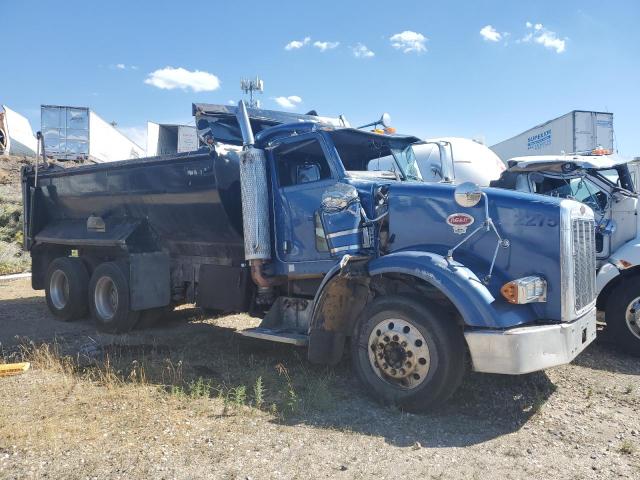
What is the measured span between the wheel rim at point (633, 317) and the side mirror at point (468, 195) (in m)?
3.21

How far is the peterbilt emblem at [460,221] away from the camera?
188 inches

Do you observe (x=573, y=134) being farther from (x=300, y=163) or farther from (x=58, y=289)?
(x=58, y=289)

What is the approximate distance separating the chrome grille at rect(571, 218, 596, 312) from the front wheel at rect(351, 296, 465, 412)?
1.11m

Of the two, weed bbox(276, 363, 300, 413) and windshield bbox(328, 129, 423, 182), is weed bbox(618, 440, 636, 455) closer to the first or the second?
weed bbox(276, 363, 300, 413)

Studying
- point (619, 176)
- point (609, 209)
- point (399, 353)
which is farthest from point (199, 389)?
point (619, 176)

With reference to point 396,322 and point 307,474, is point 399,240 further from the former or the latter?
point 307,474

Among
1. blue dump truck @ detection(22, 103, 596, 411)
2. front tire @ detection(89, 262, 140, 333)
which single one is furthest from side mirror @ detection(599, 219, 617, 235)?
front tire @ detection(89, 262, 140, 333)

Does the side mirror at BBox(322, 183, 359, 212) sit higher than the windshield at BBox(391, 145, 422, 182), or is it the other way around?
the windshield at BBox(391, 145, 422, 182)

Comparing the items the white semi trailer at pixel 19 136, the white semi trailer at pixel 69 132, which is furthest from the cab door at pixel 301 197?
the white semi trailer at pixel 19 136

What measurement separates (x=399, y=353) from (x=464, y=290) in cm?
81

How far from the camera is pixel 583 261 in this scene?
192 inches

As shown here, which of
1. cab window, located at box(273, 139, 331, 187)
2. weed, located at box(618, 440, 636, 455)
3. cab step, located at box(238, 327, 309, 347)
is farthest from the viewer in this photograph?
cab window, located at box(273, 139, 331, 187)

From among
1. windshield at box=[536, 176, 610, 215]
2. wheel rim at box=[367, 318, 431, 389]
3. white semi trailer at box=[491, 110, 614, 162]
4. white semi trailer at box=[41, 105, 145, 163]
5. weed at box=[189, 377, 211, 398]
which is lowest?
weed at box=[189, 377, 211, 398]

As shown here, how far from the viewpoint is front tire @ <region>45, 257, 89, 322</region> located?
8.52m
